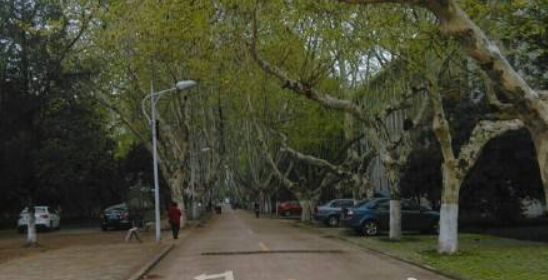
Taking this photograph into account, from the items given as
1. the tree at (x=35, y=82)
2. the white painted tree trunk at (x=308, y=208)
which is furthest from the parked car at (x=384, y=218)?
the white painted tree trunk at (x=308, y=208)

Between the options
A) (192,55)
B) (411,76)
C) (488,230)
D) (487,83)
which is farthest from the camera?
(488,230)

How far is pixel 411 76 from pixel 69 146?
14153mm

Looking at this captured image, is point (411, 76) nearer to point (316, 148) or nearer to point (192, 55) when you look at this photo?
point (192, 55)

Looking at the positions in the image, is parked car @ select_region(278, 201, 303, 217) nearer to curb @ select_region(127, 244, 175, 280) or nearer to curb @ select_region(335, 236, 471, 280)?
curb @ select_region(335, 236, 471, 280)

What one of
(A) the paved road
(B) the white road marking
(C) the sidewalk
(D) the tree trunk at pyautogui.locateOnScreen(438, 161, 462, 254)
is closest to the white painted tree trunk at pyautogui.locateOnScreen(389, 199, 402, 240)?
(A) the paved road

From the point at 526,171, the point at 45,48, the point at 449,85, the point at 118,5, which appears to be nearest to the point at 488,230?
the point at 526,171

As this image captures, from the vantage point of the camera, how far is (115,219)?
133ft

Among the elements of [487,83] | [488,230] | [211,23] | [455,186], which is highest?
[211,23]

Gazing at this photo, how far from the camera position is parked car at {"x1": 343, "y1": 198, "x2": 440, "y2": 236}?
2827 cm

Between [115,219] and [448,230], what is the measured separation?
2592cm

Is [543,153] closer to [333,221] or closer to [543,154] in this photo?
[543,154]

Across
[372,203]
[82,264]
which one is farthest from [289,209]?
[82,264]

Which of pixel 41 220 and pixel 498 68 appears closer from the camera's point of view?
pixel 498 68

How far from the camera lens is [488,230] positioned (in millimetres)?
30078
